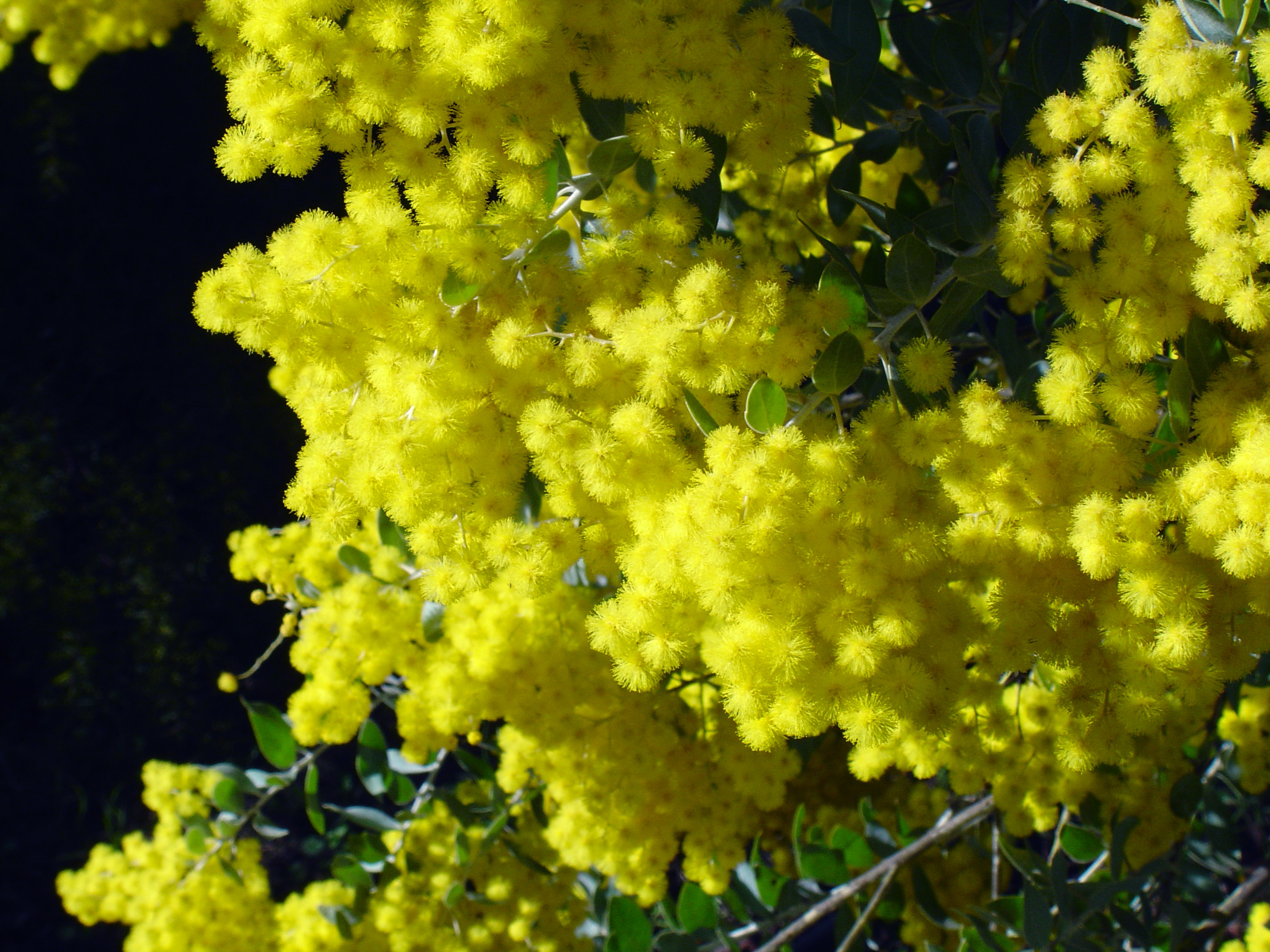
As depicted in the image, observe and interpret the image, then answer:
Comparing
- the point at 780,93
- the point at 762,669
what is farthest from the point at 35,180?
the point at 762,669

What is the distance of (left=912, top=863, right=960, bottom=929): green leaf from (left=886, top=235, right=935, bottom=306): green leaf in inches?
45.6

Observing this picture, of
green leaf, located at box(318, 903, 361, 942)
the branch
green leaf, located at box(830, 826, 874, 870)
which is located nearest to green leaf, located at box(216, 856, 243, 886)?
green leaf, located at box(318, 903, 361, 942)

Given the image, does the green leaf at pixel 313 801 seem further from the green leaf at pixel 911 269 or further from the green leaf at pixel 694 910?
the green leaf at pixel 911 269

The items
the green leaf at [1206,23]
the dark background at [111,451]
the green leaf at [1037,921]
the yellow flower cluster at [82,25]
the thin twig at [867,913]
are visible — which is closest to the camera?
the green leaf at [1206,23]

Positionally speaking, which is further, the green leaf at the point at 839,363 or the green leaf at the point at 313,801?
the green leaf at the point at 313,801

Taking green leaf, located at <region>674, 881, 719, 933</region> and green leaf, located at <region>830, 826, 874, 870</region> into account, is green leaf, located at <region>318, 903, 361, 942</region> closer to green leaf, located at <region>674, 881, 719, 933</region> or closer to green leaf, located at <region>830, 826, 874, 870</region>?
green leaf, located at <region>674, 881, 719, 933</region>

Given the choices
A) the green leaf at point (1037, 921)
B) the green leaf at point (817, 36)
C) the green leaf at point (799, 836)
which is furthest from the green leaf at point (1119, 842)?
the green leaf at point (817, 36)

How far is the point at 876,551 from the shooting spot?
0.88 m

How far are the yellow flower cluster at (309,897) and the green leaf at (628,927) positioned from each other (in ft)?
0.92

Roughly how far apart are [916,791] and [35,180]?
2973 mm

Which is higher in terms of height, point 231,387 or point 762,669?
point 762,669

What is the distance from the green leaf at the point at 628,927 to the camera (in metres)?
1.48

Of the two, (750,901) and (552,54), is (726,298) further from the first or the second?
(750,901)

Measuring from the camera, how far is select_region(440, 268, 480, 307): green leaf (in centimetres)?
93
